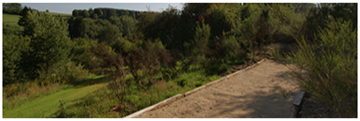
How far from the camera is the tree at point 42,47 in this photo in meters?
11.6

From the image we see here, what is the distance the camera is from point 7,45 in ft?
35.7

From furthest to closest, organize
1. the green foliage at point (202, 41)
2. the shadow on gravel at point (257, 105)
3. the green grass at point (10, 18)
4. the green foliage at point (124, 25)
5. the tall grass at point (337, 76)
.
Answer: the green foliage at point (124, 25) < the green grass at point (10, 18) < the green foliage at point (202, 41) < the shadow on gravel at point (257, 105) < the tall grass at point (337, 76)

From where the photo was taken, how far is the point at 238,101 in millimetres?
4367

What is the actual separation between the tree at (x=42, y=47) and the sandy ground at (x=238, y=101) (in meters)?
11.6

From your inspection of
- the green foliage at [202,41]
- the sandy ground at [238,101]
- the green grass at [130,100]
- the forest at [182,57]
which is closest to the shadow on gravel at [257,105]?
the sandy ground at [238,101]

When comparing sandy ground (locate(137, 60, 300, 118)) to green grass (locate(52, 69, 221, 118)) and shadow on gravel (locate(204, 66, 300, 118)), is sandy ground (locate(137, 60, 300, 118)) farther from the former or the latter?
green grass (locate(52, 69, 221, 118))

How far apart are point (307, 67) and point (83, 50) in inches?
818

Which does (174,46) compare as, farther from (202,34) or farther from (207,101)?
(207,101)

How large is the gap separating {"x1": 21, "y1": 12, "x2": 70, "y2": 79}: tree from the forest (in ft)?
0.19

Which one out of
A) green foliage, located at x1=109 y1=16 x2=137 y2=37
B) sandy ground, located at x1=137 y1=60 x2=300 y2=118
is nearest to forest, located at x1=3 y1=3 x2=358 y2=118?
sandy ground, located at x1=137 y1=60 x2=300 y2=118

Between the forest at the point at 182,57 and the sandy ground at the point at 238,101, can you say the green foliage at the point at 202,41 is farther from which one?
the sandy ground at the point at 238,101

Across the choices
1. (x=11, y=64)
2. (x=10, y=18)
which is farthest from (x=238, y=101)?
(x=10, y=18)

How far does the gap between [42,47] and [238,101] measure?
521 inches

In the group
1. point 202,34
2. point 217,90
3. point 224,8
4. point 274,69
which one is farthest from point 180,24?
point 217,90
